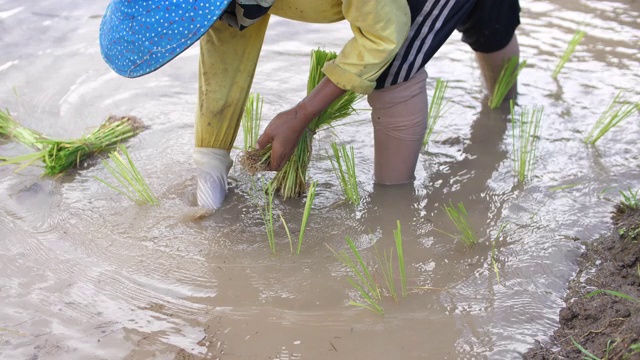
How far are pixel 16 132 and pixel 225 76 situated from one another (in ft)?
3.46

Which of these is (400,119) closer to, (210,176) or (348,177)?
(348,177)

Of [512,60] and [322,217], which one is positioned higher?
[512,60]

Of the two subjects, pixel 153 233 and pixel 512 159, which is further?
pixel 512 159

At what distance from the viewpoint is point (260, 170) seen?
8.76ft

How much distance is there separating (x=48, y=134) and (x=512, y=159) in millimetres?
1951

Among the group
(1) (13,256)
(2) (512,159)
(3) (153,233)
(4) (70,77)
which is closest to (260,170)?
(3) (153,233)

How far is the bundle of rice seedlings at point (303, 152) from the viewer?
2.66 m

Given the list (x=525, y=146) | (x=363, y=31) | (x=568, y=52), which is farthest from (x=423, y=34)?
(x=568, y=52)

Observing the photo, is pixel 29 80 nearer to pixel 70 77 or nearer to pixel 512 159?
pixel 70 77

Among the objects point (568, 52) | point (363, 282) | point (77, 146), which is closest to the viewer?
point (363, 282)

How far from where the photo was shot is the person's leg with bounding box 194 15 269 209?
101 inches

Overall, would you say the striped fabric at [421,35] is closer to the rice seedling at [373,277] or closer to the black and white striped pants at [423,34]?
the black and white striped pants at [423,34]

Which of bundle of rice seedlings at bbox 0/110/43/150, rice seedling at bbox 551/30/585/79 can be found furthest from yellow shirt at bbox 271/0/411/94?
rice seedling at bbox 551/30/585/79

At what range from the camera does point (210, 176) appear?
8.84ft
